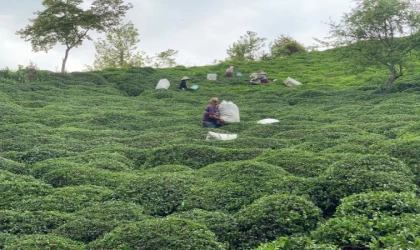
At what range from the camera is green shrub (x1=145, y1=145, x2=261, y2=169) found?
1416 centimetres

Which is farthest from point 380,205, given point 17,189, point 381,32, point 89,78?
point 89,78

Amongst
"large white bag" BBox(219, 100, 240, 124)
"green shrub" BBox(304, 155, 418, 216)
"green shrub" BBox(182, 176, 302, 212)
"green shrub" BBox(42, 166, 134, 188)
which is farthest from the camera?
"large white bag" BBox(219, 100, 240, 124)

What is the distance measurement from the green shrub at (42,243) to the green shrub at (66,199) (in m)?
1.87

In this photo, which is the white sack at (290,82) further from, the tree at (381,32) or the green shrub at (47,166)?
the green shrub at (47,166)

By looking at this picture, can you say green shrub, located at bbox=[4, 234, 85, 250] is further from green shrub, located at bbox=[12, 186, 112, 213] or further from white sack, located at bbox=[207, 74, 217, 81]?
white sack, located at bbox=[207, 74, 217, 81]

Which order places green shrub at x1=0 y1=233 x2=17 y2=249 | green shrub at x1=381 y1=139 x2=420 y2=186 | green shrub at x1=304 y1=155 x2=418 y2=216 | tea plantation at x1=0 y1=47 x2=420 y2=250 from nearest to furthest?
tea plantation at x1=0 y1=47 x2=420 y2=250 < green shrub at x1=0 y1=233 x2=17 y2=249 < green shrub at x1=304 y1=155 x2=418 y2=216 < green shrub at x1=381 y1=139 x2=420 y2=186

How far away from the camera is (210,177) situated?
39.4 ft

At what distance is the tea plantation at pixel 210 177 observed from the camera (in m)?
7.93

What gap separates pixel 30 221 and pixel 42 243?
63.6 inches

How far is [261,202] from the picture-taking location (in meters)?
9.00

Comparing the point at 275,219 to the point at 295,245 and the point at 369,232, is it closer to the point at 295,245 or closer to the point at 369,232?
the point at 295,245

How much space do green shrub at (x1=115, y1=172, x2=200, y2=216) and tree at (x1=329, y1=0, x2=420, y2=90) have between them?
59.9 ft

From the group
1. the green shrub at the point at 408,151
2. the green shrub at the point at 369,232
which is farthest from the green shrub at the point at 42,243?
the green shrub at the point at 408,151

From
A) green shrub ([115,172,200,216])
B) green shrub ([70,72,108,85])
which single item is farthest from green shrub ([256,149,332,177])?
green shrub ([70,72,108,85])
